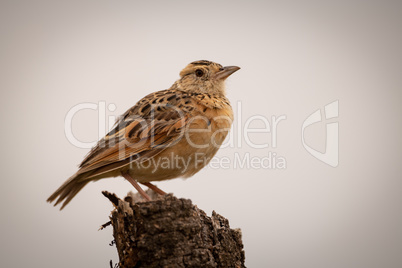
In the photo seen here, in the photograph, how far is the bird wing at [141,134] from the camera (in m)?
7.64

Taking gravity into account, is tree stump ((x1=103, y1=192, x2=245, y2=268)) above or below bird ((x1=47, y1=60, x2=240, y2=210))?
below

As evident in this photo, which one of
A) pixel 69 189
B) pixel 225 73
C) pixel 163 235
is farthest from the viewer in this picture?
pixel 225 73

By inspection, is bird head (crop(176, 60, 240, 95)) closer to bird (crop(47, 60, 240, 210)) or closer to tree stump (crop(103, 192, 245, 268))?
bird (crop(47, 60, 240, 210))

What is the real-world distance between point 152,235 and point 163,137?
218 cm

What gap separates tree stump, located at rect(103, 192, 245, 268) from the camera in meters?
6.21

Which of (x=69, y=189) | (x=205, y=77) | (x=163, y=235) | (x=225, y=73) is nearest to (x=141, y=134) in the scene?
(x=69, y=189)

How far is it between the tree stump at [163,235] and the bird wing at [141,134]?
4.57 feet

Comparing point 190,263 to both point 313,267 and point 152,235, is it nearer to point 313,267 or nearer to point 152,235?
point 152,235

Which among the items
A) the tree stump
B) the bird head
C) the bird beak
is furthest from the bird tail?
the bird beak

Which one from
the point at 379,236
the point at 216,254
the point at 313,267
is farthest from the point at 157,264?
the point at 379,236

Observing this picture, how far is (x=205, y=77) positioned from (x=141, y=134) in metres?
2.53

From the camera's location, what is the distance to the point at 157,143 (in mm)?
7910

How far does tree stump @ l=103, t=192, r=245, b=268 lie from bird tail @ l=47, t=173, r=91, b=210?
1.42 meters

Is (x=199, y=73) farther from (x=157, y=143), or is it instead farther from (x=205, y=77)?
(x=157, y=143)
